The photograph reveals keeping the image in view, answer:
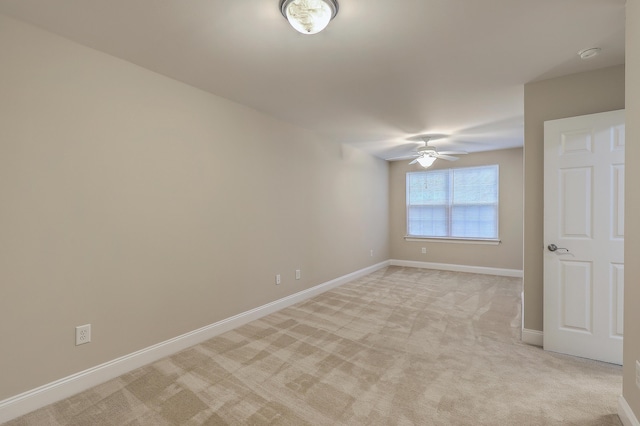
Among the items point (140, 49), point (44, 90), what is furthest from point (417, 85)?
point (44, 90)

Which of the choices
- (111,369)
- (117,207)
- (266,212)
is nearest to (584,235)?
(266,212)

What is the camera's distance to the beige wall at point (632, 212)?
155 cm

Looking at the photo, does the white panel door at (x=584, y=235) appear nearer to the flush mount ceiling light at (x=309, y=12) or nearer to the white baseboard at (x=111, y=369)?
the flush mount ceiling light at (x=309, y=12)

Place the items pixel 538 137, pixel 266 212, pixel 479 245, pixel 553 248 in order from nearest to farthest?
pixel 553 248, pixel 538 137, pixel 266 212, pixel 479 245

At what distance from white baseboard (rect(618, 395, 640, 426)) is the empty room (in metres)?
0.02

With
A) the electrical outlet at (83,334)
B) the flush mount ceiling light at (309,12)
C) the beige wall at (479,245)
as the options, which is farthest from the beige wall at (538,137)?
the electrical outlet at (83,334)

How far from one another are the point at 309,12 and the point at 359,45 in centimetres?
61

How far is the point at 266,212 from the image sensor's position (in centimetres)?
366

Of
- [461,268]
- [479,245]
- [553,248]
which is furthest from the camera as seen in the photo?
[461,268]

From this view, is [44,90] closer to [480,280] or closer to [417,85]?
[417,85]

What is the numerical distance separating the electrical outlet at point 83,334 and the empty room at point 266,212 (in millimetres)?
13

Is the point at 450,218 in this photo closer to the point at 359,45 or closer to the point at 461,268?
the point at 461,268

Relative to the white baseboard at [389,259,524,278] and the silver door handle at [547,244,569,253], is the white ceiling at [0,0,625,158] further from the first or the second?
the white baseboard at [389,259,524,278]

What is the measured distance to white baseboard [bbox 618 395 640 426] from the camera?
159cm
